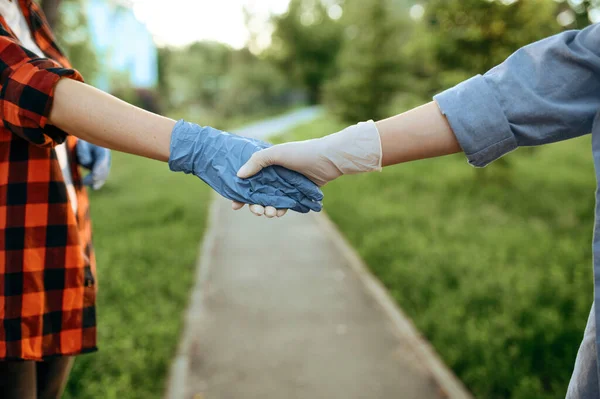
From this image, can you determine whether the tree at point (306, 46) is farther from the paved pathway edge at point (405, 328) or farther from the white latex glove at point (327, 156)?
A: the white latex glove at point (327, 156)

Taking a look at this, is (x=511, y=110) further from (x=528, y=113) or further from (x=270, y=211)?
(x=270, y=211)

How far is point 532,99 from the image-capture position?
123 cm

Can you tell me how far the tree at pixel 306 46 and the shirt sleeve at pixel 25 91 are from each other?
4531cm

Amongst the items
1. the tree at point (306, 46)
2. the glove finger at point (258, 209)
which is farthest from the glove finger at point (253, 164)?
the tree at point (306, 46)

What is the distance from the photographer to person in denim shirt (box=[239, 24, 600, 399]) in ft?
3.90

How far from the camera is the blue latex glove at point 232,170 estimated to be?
159 centimetres

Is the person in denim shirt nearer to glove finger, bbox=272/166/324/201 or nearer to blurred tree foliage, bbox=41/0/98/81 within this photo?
glove finger, bbox=272/166/324/201

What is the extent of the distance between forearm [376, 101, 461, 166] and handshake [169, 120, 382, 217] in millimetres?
44

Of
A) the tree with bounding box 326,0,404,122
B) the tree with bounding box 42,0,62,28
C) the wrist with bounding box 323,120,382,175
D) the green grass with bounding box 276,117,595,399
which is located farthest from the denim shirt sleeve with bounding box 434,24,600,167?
the tree with bounding box 326,0,404,122

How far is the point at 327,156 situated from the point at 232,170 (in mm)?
313

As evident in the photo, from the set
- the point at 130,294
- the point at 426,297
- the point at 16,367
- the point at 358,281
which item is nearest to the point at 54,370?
the point at 16,367

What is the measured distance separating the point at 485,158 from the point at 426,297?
3113 millimetres

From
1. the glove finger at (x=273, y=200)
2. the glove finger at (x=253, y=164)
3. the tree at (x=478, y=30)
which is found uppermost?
the tree at (x=478, y=30)

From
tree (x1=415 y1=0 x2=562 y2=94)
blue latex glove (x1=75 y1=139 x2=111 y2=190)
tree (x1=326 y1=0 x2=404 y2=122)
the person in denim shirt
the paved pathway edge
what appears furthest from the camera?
tree (x1=326 y1=0 x2=404 y2=122)
